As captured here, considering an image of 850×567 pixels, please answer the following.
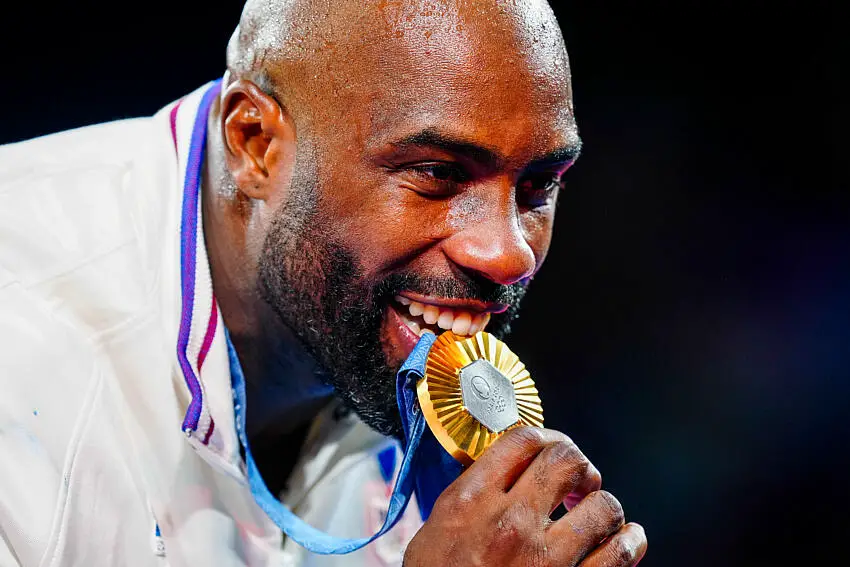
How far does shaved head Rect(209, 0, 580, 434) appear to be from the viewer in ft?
5.43

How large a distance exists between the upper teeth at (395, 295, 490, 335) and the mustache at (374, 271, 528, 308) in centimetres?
3

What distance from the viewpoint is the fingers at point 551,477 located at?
56.1 inches

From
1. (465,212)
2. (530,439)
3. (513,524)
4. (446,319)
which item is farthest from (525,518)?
(465,212)

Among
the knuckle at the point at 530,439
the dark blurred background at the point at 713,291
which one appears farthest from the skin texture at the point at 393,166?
the dark blurred background at the point at 713,291

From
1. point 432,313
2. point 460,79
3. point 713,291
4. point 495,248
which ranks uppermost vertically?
point 460,79

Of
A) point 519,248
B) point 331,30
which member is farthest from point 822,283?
point 331,30

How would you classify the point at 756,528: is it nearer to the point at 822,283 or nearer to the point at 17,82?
the point at 822,283

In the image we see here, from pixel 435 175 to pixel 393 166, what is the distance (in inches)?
3.0

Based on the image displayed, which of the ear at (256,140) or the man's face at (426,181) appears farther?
the ear at (256,140)

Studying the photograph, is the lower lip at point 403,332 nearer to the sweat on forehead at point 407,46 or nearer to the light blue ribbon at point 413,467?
the light blue ribbon at point 413,467

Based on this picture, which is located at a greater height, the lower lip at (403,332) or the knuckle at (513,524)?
the lower lip at (403,332)

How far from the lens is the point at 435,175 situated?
168 centimetres

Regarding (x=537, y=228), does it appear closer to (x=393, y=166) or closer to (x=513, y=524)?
(x=393, y=166)

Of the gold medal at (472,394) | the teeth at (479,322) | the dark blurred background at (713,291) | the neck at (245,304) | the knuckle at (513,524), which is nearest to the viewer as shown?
the knuckle at (513,524)
